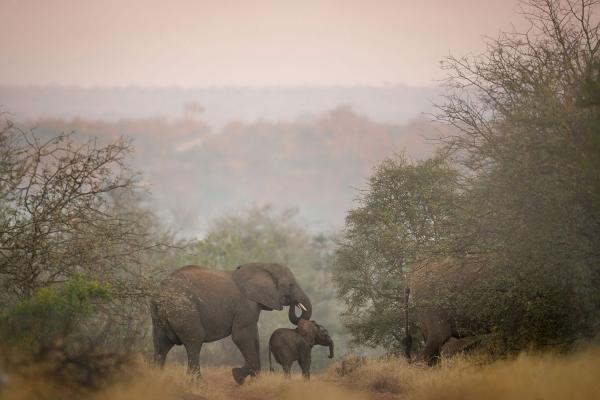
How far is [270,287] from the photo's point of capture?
71.8 ft

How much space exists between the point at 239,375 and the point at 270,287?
8.12 ft

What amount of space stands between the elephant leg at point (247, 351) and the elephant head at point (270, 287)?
88cm

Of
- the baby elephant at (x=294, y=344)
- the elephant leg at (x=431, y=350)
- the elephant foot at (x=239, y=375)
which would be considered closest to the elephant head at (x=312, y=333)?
the baby elephant at (x=294, y=344)

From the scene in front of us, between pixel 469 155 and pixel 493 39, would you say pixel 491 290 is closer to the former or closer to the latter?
pixel 469 155

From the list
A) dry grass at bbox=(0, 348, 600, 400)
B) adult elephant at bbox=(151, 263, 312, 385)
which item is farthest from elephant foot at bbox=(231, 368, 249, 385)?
dry grass at bbox=(0, 348, 600, 400)

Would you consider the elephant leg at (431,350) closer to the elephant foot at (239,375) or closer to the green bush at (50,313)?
the elephant foot at (239,375)

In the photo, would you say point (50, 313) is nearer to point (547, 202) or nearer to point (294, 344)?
point (294, 344)

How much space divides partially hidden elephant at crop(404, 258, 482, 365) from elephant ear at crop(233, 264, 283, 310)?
370cm

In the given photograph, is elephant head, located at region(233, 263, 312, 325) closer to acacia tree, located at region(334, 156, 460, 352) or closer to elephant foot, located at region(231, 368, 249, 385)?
elephant foot, located at region(231, 368, 249, 385)

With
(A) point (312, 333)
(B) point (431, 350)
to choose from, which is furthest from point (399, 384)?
(A) point (312, 333)

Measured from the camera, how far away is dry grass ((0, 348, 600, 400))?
505 inches

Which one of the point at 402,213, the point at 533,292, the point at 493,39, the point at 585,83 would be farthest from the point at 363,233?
the point at 585,83

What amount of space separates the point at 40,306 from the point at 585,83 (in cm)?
1096

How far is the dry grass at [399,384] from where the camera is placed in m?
12.8
